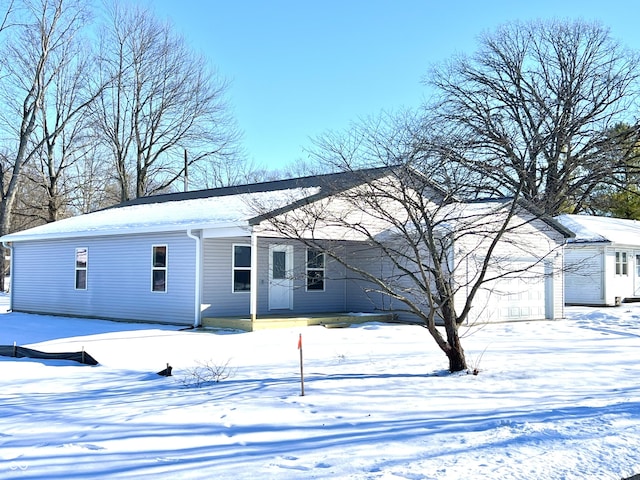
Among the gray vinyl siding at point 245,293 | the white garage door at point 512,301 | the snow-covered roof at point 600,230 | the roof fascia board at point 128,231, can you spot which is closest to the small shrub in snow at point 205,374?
the roof fascia board at point 128,231

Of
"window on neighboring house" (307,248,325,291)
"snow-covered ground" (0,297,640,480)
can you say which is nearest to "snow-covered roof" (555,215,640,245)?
"window on neighboring house" (307,248,325,291)

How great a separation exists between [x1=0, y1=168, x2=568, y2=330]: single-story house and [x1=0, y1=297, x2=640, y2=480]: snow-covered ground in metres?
3.81

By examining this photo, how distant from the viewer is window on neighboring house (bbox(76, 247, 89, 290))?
64.3 feet

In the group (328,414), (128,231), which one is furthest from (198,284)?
(328,414)

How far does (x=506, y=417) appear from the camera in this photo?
6777 millimetres

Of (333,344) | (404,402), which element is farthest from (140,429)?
(333,344)

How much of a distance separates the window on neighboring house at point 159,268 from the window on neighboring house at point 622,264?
1837 centimetres

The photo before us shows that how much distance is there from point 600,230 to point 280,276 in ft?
48.2

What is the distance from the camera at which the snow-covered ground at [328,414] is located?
5.35 m

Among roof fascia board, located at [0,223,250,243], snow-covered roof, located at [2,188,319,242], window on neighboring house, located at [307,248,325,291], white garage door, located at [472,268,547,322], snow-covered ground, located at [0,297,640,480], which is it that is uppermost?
snow-covered roof, located at [2,188,319,242]

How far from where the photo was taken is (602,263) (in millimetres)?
24984

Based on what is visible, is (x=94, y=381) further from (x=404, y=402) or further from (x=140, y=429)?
(x=404, y=402)

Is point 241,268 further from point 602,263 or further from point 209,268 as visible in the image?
point 602,263

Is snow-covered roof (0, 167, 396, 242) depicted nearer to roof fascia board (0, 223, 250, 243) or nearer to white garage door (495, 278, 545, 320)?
roof fascia board (0, 223, 250, 243)
